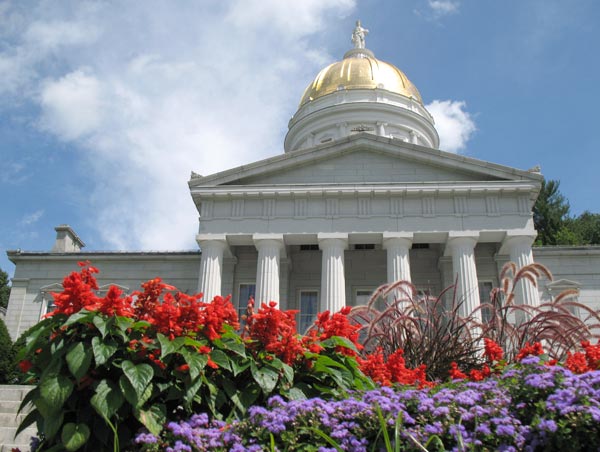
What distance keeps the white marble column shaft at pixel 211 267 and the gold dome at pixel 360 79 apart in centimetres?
2929

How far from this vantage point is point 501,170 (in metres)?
27.3

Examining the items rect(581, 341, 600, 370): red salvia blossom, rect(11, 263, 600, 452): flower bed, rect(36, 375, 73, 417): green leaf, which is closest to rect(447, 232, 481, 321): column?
rect(581, 341, 600, 370): red salvia blossom

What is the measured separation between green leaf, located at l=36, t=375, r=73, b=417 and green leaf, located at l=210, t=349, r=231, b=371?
1378 millimetres

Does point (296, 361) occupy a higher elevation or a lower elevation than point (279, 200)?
lower

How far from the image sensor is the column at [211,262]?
26.3 m

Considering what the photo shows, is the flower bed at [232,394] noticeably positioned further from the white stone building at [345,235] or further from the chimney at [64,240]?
the chimney at [64,240]

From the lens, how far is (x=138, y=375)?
5.41m

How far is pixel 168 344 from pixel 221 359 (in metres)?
0.60

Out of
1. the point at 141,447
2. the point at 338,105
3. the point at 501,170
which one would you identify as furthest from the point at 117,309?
the point at 338,105

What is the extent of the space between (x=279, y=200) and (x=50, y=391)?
22746mm

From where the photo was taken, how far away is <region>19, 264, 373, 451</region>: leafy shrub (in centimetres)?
534

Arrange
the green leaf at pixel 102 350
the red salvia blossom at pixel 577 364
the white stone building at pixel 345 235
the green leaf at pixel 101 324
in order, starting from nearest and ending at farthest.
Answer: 1. the green leaf at pixel 102 350
2. the green leaf at pixel 101 324
3. the red salvia blossom at pixel 577 364
4. the white stone building at pixel 345 235

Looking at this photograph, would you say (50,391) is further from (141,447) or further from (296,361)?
(296,361)

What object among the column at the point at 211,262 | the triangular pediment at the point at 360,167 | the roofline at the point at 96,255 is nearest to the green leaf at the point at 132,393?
the column at the point at 211,262
